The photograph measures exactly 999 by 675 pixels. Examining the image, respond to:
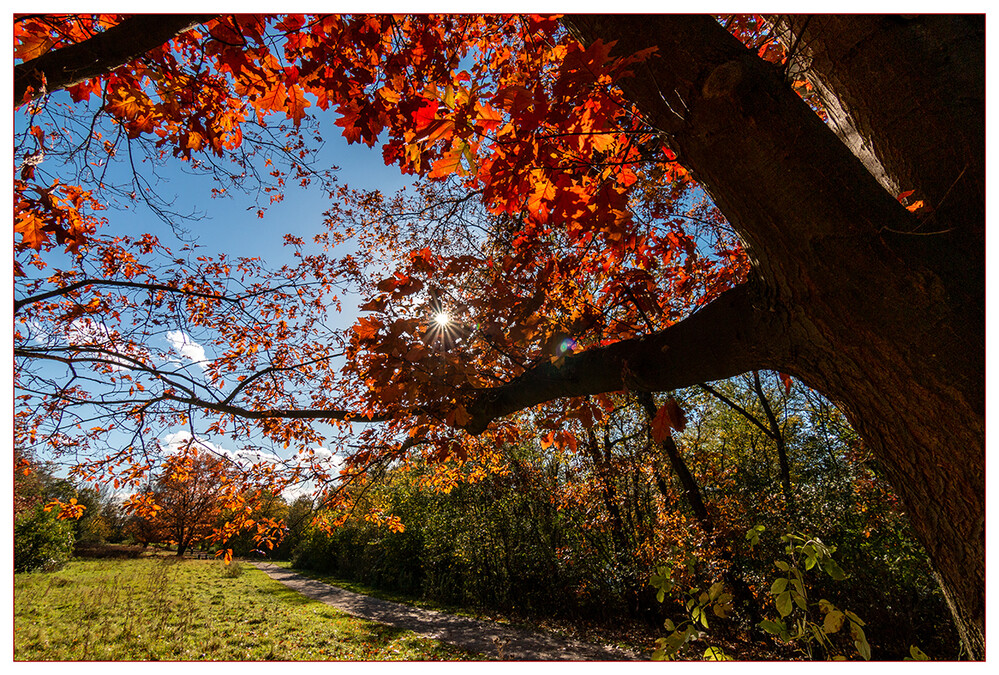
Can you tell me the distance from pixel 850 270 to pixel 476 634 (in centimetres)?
901

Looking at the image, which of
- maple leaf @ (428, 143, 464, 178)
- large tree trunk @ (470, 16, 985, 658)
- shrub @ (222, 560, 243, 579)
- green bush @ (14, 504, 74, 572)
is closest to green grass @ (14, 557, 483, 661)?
green bush @ (14, 504, 74, 572)

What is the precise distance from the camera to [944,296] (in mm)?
971

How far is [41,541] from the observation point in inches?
357

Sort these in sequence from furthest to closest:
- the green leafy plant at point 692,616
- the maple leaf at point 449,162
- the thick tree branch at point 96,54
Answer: the maple leaf at point 449,162, the thick tree branch at point 96,54, the green leafy plant at point 692,616

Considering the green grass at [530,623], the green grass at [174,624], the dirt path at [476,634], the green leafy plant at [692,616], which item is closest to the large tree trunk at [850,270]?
the green leafy plant at [692,616]

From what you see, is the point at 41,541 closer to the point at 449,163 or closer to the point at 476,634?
the point at 476,634

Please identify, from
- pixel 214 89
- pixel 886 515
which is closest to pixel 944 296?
pixel 214 89

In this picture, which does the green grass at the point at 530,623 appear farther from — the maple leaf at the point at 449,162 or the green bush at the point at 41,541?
the maple leaf at the point at 449,162

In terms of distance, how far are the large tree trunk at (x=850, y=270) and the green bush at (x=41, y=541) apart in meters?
13.2

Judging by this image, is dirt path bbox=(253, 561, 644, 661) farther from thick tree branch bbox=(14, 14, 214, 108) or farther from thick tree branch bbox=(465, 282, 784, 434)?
thick tree branch bbox=(14, 14, 214, 108)

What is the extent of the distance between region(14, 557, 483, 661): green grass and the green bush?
0.33 metres

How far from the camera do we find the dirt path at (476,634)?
6.44 metres

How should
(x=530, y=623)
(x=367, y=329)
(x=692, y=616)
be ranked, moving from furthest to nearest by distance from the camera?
1. (x=530, y=623)
2. (x=367, y=329)
3. (x=692, y=616)

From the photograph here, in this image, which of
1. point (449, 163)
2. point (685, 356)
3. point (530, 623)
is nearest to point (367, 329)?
point (449, 163)
